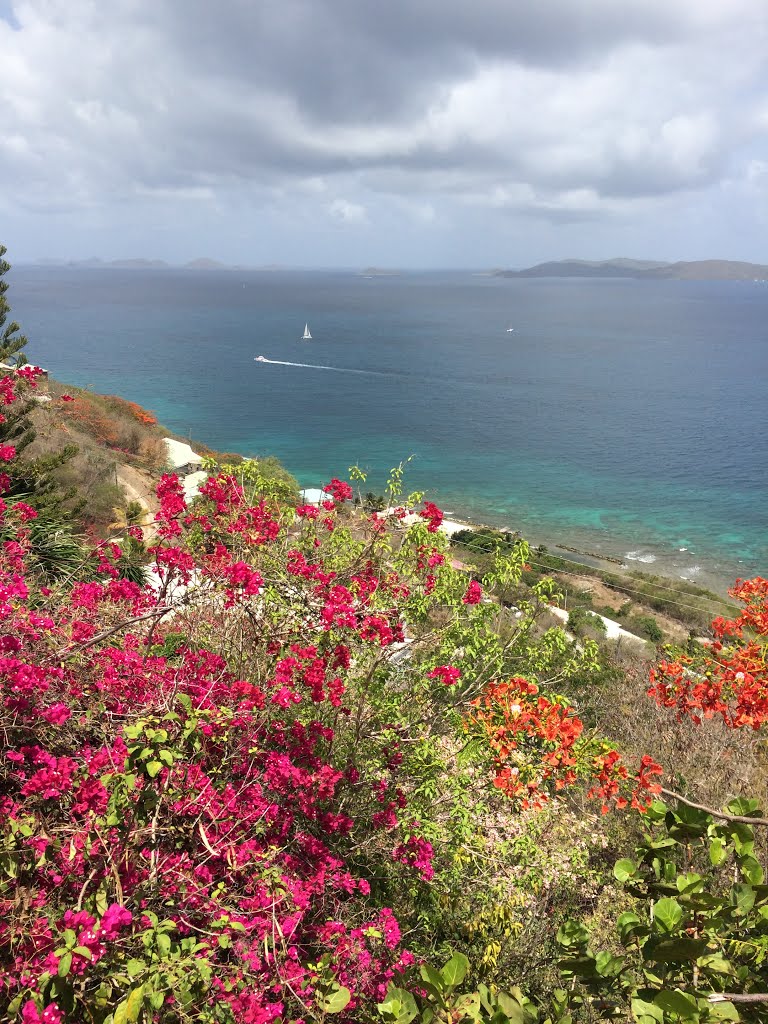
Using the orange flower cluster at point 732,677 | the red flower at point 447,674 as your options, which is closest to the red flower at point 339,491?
the red flower at point 447,674

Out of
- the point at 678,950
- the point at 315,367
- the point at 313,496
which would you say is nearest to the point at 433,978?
the point at 678,950

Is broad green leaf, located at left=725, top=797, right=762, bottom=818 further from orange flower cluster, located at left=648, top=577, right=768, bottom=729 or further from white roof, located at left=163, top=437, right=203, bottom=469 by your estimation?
white roof, located at left=163, top=437, right=203, bottom=469

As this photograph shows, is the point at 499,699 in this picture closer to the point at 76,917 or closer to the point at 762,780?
the point at 76,917

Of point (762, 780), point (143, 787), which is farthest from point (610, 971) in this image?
point (762, 780)

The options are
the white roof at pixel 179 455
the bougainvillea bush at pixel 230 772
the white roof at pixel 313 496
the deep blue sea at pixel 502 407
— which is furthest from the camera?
the deep blue sea at pixel 502 407

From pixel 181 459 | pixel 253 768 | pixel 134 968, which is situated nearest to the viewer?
pixel 134 968

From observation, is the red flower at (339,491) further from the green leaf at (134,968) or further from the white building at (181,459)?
the white building at (181,459)

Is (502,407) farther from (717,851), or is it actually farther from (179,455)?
(717,851)
